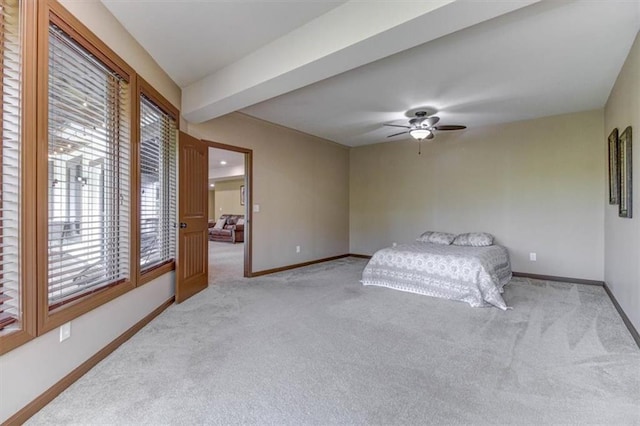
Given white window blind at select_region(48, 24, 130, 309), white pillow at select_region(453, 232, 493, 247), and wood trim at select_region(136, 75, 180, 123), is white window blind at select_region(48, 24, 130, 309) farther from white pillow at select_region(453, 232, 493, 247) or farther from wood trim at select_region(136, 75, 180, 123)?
white pillow at select_region(453, 232, 493, 247)

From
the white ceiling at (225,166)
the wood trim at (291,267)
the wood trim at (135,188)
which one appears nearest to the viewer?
the wood trim at (135,188)

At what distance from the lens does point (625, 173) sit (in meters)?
2.84

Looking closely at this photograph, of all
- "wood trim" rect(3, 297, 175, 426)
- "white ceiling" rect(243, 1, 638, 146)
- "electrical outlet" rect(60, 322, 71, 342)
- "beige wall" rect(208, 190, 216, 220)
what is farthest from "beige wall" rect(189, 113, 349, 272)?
"beige wall" rect(208, 190, 216, 220)

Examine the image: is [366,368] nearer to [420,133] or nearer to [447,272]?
[447,272]

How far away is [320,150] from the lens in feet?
20.4

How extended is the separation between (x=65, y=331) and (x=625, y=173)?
4.69 m

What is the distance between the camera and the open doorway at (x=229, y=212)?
4.84 m

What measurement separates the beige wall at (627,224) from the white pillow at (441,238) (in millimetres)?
1961

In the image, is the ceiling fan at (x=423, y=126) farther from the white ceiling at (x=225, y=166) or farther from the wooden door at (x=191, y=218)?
the white ceiling at (x=225, y=166)

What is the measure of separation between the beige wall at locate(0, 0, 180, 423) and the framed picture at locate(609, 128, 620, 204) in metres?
4.93

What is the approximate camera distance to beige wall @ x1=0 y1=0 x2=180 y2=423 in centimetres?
157

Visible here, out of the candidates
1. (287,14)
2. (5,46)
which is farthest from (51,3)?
(287,14)

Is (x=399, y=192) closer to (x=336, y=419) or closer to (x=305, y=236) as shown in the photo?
(x=305, y=236)

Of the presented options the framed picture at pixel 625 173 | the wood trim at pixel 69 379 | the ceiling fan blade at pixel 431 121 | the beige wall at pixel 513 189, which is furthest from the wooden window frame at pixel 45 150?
the beige wall at pixel 513 189
